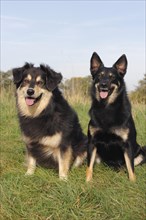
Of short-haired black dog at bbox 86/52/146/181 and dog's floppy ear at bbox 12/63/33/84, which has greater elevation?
dog's floppy ear at bbox 12/63/33/84

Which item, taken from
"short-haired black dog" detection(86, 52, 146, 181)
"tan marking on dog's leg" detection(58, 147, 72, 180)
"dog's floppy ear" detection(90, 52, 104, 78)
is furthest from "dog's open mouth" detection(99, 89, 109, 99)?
"tan marking on dog's leg" detection(58, 147, 72, 180)

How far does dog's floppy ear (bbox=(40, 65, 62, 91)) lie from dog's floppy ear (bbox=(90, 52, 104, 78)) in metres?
0.52

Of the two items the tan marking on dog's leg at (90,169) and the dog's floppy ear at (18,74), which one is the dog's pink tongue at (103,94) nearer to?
the tan marking on dog's leg at (90,169)

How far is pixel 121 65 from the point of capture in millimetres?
4637

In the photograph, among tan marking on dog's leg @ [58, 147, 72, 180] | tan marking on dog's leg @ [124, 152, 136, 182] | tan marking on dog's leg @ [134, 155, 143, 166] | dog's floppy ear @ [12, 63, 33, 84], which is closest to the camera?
tan marking on dog's leg @ [124, 152, 136, 182]

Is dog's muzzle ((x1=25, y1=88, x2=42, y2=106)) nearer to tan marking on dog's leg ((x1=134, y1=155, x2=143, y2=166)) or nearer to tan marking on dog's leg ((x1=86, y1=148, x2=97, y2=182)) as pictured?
tan marking on dog's leg ((x1=86, y1=148, x2=97, y2=182))

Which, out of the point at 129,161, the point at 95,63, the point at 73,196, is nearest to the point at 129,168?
the point at 129,161

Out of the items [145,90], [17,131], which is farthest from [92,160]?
[145,90]

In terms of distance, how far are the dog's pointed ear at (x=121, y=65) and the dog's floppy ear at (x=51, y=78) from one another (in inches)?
33.6

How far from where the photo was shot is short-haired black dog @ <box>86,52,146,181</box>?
447 cm

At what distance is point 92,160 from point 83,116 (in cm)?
380

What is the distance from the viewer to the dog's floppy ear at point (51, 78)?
4539mm

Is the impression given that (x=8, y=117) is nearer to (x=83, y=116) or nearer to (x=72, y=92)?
(x=83, y=116)

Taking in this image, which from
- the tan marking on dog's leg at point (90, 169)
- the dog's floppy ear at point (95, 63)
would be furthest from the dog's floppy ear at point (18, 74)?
the tan marking on dog's leg at point (90, 169)
